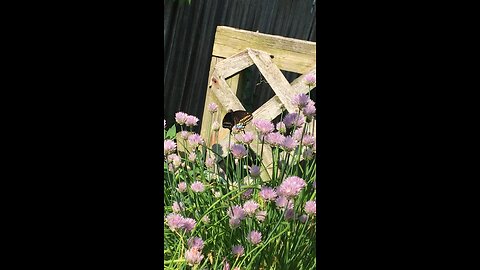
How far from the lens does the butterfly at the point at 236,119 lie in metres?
1.64

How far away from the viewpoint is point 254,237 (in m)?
1.49

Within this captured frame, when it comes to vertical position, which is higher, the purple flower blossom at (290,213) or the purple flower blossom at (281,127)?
the purple flower blossom at (281,127)

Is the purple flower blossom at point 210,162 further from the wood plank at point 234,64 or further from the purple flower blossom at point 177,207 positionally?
the wood plank at point 234,64

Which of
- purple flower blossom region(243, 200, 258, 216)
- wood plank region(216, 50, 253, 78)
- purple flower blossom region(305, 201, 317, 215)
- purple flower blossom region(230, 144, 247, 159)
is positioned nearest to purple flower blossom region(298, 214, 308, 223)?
purple flower blossom region(305, 201, 317, 215)

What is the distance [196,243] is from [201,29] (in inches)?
23.6

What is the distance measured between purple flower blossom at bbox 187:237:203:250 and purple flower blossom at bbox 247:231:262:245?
4.6 inches

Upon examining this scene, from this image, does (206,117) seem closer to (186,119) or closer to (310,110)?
(186,119)

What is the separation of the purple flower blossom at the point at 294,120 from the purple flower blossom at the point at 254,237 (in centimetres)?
31

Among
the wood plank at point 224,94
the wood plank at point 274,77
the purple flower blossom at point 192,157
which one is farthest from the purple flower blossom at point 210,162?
the wood plank at point 274,77
